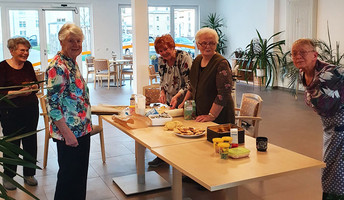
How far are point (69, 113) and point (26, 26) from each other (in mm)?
11990

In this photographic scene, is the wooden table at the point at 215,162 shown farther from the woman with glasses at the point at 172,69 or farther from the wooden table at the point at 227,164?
the woman with glasses at the point at 172,69

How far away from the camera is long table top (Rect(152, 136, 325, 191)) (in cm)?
213

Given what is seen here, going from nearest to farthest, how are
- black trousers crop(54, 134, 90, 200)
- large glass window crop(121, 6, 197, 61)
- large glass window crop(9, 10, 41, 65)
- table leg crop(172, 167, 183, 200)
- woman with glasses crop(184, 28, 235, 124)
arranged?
black trousers crop(54, 134, 90, 200)
table leg crop(172, 167, 183, 200)
woman with glasses crop(184, 28, 235, 124)
large glass window crop(9, 10, 41, 65)
large glass window crop(121, 6, 197, 61)

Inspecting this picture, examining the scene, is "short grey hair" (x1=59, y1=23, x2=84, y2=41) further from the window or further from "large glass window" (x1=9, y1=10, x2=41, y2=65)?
the window

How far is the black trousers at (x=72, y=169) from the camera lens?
9.09 ft

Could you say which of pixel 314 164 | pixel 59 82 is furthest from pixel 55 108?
pixel 314 164

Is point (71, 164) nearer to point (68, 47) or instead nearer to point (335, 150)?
point (68, 47)

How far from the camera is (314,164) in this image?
2.33 m

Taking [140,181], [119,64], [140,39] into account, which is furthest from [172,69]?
[119,64]

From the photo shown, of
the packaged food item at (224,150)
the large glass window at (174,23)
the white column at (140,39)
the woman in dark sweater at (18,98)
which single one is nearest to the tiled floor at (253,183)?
the packaged food item at (224,150)

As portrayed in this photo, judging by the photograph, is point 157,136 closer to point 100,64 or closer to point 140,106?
point 140,106

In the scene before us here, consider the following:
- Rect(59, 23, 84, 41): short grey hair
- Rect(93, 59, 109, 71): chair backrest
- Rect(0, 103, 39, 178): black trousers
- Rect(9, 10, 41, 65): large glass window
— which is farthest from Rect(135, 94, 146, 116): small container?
Rect(9, 10, 41, 65): large glass window

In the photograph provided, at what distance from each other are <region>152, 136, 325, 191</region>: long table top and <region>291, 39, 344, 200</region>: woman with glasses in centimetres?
30

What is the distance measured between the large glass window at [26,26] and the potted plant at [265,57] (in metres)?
7.45
